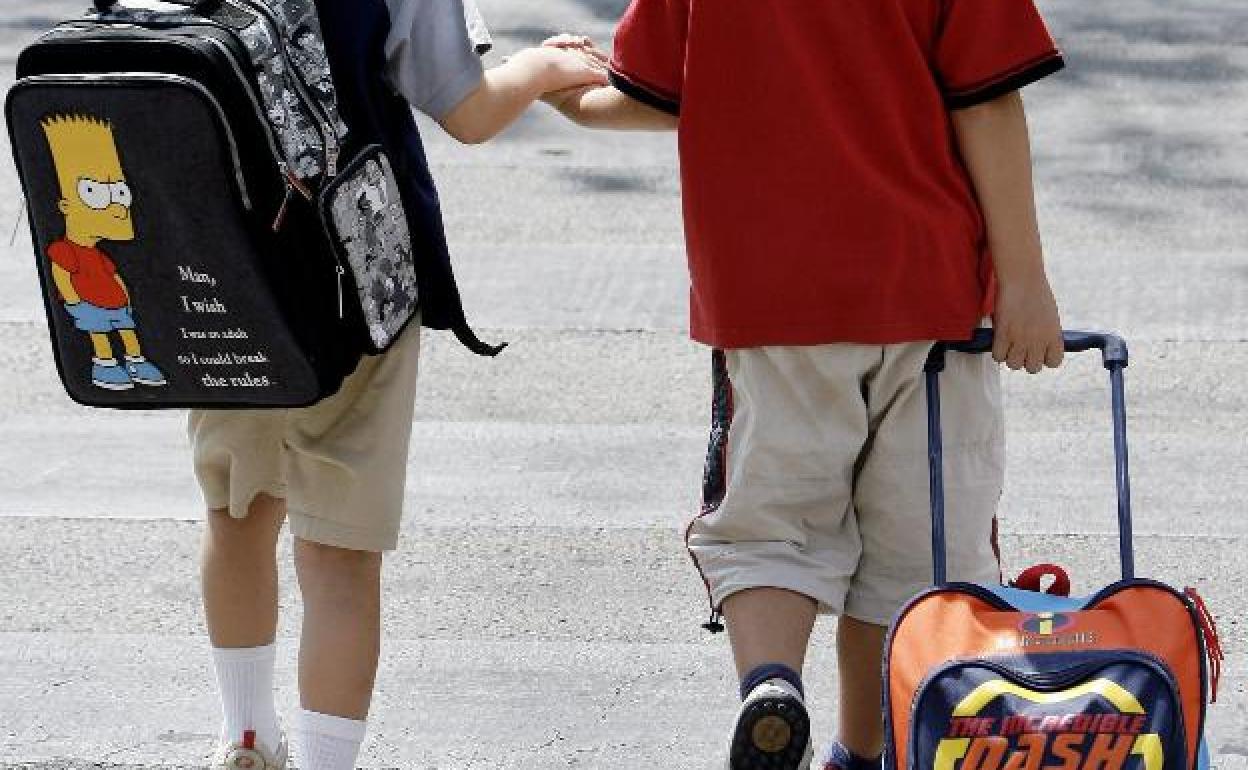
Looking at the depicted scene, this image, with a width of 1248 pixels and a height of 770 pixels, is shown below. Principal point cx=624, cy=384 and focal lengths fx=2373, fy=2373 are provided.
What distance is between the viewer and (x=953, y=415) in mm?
3816

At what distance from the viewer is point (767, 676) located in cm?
365

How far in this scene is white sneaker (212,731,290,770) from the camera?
4.21 m

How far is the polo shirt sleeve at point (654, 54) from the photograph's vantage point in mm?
3787

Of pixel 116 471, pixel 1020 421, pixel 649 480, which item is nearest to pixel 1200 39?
→ pixel 1020 421

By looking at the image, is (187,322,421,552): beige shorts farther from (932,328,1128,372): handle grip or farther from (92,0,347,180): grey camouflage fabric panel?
(932,328,1128,372): handle grip

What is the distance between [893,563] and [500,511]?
204cm

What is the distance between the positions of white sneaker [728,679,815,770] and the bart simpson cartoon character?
3.40 feet

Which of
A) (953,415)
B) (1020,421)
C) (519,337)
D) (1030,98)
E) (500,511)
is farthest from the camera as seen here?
(1030,98)

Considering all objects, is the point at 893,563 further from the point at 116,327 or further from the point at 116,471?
the point at 116,471

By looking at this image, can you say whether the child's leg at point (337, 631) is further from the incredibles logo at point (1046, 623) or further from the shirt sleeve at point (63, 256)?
the incredibles logo at point (1046, 623)

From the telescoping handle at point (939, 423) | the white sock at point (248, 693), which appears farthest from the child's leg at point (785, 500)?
the white sock at point (248, 693)

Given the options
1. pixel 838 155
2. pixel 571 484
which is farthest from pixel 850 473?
pixel 571 484

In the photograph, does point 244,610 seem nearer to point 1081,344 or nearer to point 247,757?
point 247,757

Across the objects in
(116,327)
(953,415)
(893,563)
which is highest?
(116,327)
